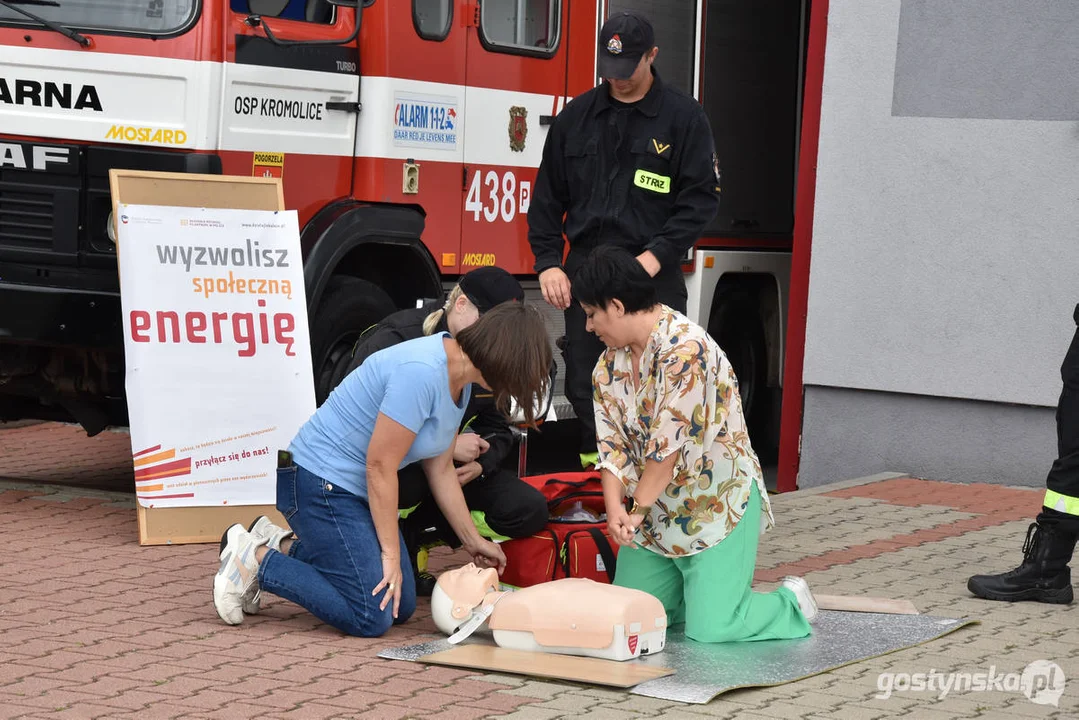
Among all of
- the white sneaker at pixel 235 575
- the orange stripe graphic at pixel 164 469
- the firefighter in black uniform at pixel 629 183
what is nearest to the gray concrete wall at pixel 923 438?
the firefighter in black uniform at pixel 629 183

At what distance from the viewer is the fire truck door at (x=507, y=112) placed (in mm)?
7844

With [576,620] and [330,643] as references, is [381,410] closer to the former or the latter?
[330,643]

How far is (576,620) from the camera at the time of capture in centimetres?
484

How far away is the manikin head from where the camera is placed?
16.8ft

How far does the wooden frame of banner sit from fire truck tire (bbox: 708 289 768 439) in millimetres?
3633

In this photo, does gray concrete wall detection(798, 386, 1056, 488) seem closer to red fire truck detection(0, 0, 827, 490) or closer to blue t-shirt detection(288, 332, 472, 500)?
red fire truck detection(0, 0, 827, 490)

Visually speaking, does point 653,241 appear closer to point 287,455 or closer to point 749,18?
point 287,455

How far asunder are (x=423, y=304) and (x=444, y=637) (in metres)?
1.55

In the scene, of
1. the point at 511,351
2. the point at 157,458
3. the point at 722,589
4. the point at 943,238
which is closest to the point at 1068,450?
the point at 722,589

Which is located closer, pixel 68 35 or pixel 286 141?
pixel 68 35

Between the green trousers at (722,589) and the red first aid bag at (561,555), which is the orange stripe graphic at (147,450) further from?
the green trousers at (722,589)

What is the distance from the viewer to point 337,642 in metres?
5.07

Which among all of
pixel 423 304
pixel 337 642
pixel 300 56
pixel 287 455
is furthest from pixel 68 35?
pixel 337 642

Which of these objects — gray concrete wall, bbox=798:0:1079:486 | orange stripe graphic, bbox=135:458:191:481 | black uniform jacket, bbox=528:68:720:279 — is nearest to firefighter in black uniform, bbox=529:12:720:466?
black uniform jacket, bbox=528:68:720:279
